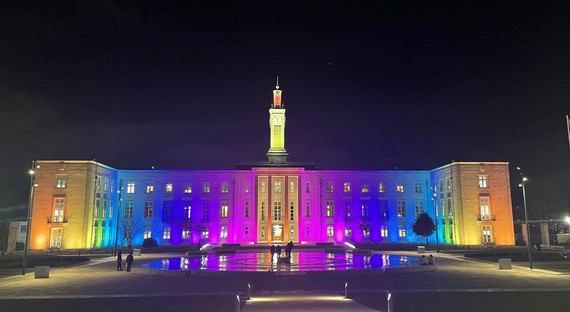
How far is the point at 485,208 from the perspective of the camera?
58188 millimetres

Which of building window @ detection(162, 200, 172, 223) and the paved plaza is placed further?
building window @ detection(162, 200, 172, 223)

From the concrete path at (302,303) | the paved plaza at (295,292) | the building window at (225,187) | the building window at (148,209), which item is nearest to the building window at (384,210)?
the building window at (225,187)

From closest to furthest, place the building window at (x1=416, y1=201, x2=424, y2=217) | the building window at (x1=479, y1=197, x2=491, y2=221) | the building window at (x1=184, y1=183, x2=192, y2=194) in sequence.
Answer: the building window at (x1=479, y1=197, x2=491, y2=221) < the building window at (x1=184, y1=183, x2=192, y2=194) < the building window at (x1=416, y1=201, x2=424, y2=217)

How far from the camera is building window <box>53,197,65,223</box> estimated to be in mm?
54056

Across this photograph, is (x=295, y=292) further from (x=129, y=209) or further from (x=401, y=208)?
(x=129, y=209)

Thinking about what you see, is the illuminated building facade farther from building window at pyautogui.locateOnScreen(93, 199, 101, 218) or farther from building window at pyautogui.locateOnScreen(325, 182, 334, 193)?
building window at pyautogui.locateOnScreen(93, 199, 101, 218)

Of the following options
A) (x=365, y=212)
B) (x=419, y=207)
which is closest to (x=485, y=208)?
(x=419, y=207)

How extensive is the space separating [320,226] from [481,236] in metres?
23.6

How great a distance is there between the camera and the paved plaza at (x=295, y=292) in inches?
609

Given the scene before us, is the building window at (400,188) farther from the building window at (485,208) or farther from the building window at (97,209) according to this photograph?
the building window at (97,209)

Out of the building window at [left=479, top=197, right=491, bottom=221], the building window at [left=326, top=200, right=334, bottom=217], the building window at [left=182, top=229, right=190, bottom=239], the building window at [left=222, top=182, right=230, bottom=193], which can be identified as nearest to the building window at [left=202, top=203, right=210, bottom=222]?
the building window at [left=182, top=229, right=190, bottom=239]

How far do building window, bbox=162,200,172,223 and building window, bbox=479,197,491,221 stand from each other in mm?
47172

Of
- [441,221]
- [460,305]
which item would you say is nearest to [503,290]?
[460,305]

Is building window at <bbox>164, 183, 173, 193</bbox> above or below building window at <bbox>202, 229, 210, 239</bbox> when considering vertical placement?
above
